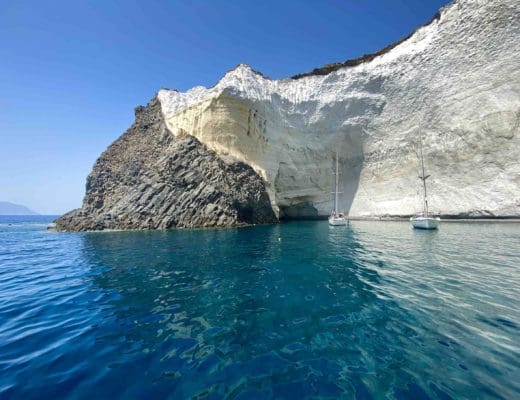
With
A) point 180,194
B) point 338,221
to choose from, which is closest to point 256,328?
point 338,221

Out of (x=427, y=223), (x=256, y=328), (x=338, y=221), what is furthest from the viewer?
(x=338, y=221)

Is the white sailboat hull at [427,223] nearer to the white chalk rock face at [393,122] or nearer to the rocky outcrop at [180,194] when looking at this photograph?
the white chalk rock face at [393,122]

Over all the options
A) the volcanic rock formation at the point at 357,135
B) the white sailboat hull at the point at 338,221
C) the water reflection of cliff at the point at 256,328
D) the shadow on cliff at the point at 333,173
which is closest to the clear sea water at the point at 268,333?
the water reflection of cliff at the point at 256,328

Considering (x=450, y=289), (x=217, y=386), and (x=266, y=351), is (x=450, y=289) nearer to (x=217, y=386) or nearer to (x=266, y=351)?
(x=266, y=351)

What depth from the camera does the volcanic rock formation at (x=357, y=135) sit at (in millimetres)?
33406

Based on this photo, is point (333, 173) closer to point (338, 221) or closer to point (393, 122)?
point (393, 122)

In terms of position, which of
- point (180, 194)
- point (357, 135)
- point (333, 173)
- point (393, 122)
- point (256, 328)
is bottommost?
point (256, 328)

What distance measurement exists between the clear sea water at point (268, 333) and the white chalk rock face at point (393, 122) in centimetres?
2955

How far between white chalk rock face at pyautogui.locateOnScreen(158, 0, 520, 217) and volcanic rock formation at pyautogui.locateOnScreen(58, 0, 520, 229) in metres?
0.15

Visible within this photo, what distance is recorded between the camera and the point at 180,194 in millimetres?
39906

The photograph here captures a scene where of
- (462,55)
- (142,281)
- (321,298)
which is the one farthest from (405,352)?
(462,55)

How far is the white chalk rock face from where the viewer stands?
33.0 meters

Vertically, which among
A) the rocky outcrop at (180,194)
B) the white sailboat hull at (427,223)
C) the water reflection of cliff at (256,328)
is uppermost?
the rocky outcrop at (180,194)

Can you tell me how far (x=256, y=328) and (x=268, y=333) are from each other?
416mm
